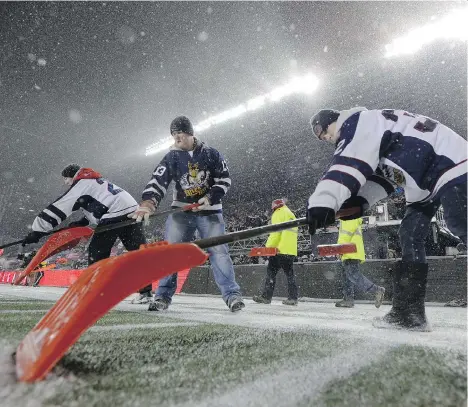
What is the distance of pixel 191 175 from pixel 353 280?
2.98 metres

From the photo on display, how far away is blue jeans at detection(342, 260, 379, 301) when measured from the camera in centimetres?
474

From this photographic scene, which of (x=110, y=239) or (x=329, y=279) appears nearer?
(x=110, y=239)

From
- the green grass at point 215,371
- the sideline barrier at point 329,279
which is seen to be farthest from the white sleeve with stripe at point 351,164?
the sideline barrier at point 329,279

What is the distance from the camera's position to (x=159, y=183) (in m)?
3.38

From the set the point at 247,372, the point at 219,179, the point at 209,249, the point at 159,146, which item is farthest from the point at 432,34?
the point at 159,146

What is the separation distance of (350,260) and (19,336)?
442 cm

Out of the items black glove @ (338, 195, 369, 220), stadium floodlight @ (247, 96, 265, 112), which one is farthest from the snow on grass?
stadium floodlight @ (247, 96, 265, 112)

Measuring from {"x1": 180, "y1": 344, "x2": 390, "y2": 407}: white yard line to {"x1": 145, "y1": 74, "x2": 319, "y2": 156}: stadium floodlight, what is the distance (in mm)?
14775

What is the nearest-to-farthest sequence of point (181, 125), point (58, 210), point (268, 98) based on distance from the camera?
point (181, 125) → point (58, 210) → point (268, 98)

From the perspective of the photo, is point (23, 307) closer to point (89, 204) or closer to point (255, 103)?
point (89, 204)

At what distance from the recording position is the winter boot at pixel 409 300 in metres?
1.93

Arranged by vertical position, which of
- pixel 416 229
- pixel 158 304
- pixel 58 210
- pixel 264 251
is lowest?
pixel 158 304

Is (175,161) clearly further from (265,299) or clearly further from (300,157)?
(300,157)

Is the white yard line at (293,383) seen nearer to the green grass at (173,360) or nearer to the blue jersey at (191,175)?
the green grass at (173,360)
